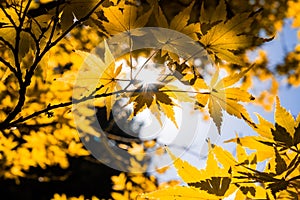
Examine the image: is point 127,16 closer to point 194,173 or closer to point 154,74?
point 154,74

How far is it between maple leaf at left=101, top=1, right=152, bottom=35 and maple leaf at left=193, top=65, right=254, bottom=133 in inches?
5.4

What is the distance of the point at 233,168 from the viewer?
555mm

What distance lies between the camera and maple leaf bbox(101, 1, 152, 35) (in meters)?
0.52

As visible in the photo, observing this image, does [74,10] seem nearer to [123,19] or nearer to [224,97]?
[123,19]

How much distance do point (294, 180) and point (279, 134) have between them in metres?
0.09

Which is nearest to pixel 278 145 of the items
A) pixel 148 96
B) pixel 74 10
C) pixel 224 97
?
pixel 224 97

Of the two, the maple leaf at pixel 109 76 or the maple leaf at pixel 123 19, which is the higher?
the maple leaf at pixel 123 19

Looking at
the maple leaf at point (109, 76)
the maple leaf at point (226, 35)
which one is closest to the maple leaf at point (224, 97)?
the maple leaf at point (226, 35)

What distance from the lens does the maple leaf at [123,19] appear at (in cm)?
52

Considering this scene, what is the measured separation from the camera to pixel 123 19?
0.53 m

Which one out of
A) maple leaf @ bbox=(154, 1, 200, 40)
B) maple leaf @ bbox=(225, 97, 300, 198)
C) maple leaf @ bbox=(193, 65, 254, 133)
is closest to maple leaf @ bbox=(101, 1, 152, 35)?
maple leaf @ bbox=(154, 1, 200, 40)

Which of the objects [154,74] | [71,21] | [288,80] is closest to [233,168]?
[154,74]

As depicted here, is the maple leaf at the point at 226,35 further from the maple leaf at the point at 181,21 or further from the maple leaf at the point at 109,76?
the maple leaf at the point at 109,76

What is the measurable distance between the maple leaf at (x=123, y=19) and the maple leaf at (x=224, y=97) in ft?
0.45
